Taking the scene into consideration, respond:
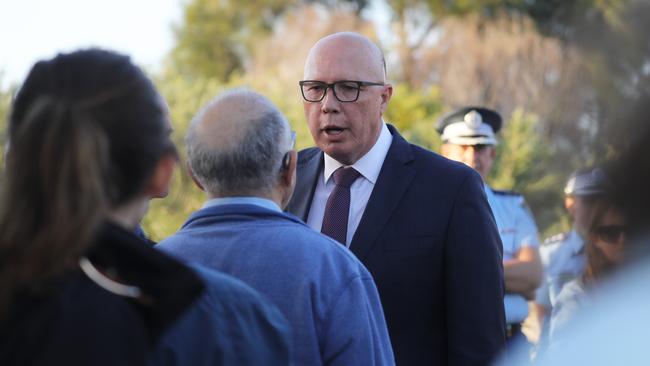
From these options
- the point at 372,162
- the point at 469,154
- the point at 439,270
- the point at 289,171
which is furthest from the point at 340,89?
the point at 469,154

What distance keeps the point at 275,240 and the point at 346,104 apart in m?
1.39

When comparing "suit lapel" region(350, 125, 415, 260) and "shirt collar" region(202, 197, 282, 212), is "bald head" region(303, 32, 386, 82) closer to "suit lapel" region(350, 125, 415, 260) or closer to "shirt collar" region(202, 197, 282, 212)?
"suit lapel" region(350, 125, 415, 260)

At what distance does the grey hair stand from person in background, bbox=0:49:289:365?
0.72 metres

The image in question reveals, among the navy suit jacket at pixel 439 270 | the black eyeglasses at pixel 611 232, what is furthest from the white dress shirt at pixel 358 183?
the black eyeglasses at pixel 611 232

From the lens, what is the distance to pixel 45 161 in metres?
1.51

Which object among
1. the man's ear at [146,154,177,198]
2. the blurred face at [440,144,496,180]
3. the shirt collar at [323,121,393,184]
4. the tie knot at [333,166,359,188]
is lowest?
the blurred face at [440,144,496,180]

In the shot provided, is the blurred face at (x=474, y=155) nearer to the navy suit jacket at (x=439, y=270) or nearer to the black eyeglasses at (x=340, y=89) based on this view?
the black eyeglasses at (x=340, y=89)

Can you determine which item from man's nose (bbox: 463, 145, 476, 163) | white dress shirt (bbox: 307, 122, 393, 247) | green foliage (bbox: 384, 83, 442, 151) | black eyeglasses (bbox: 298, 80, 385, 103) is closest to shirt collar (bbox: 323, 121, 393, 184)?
white dress shirt (bbox: 307, 122, 393, 247)

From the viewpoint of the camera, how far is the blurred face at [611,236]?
46.5 inches

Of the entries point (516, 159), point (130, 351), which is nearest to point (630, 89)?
point (130, 351)

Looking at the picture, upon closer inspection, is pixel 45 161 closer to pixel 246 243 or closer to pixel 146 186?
pixel 146 186

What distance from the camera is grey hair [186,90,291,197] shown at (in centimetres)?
248

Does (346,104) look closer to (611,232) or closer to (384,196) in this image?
(384,196)

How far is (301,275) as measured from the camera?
2436 millimetres
